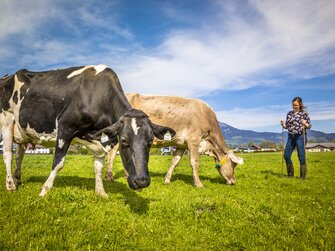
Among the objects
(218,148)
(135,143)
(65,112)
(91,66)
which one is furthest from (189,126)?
(135,143)

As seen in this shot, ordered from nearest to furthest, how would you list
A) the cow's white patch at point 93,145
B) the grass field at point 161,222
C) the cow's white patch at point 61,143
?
the grass field at point 161,222 < the cow's white patch at point 61,143 < the cow's white patch at point 93,145

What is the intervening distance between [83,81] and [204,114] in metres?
5.71

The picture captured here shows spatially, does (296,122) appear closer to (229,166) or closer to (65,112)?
(229,166)

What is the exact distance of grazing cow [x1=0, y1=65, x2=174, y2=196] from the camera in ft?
24.5

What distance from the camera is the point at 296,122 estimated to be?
535 inches

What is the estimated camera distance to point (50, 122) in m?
8.02

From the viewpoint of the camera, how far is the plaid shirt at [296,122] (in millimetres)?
13430

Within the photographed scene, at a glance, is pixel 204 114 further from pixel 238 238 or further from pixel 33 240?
pixel 33 240

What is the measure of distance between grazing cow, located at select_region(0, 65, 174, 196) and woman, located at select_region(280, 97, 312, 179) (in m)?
9.02

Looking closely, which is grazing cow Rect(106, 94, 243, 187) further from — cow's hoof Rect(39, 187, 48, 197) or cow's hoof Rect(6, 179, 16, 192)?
cow's hoof Rect(39, 187, 48, 197)

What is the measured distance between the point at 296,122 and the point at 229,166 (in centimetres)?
464

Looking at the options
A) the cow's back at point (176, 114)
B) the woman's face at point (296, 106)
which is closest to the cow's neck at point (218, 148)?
the cow's back at point (176, 114)

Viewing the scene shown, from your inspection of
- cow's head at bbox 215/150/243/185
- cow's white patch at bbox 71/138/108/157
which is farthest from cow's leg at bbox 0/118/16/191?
cow's head at bbox 215/150/243/185

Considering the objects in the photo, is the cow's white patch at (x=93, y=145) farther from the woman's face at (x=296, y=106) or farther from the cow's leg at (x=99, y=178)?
the woman's face at (x=296, y=106)
